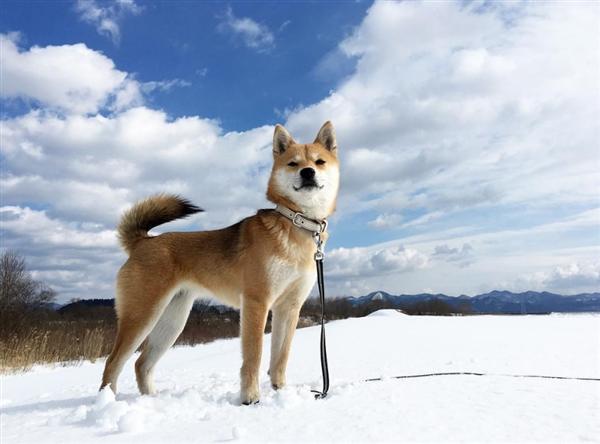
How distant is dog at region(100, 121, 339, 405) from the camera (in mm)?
4473

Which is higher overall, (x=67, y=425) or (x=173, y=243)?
(x=173, y=243)

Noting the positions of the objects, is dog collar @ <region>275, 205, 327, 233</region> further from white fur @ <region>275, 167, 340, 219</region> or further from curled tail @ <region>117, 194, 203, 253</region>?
curled tail @ <region>117, 194, 203, 253</region>

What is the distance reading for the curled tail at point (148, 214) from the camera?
18.6 ft

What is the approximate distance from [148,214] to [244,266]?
1814 millimetres

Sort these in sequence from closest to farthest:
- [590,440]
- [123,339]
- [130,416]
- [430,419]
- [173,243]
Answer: [590,440], [430,419], [130,416], [123,339], [173,243]

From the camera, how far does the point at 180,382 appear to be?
5.97m

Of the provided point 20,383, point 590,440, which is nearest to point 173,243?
point 590,440

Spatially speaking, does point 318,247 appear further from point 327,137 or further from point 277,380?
point 277,380

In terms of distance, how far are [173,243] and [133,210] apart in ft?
2.96

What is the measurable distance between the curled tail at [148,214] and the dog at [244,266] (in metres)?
0.01

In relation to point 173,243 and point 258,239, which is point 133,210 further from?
point 258,239

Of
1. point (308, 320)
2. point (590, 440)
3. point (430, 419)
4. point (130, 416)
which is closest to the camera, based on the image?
point (590, 440)

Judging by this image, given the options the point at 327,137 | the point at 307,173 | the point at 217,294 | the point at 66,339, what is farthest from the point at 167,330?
the point at 66,339

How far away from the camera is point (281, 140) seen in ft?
16.8
